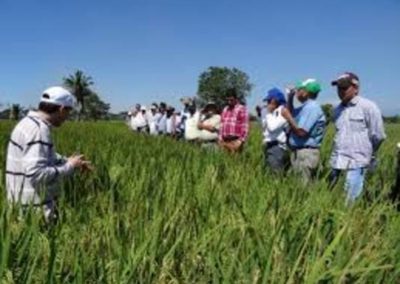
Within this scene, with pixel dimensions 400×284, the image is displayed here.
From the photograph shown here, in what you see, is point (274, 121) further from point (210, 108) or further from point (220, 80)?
point (220, 80)

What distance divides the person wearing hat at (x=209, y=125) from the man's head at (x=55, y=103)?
595cm

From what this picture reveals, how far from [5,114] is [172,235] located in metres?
72.3

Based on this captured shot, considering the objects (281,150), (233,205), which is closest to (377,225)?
Result: (233,205)

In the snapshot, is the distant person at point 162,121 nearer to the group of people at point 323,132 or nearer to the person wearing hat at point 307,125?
the group of people at point 323,132

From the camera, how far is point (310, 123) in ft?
22.3

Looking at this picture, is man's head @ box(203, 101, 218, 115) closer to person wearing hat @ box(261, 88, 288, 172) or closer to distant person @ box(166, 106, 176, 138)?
person wearing hat @ box(261, 88, 288, 172)

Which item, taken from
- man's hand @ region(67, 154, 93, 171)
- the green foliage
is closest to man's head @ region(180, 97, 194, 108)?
man's hand @ region(67, 154, 93, 171)

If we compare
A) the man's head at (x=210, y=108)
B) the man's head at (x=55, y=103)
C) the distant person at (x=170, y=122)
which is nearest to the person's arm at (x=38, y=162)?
the man's head at (x=55, y=103)

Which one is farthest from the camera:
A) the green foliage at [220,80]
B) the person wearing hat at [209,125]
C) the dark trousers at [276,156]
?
the green foliage at [220,80]

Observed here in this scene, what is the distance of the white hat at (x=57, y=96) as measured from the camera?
400 cm

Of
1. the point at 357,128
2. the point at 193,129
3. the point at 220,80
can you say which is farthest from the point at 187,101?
the point at 220,80

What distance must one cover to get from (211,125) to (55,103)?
6179mm

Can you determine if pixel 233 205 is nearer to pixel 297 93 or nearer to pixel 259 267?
pixel 259 267

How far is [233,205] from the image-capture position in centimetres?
391
